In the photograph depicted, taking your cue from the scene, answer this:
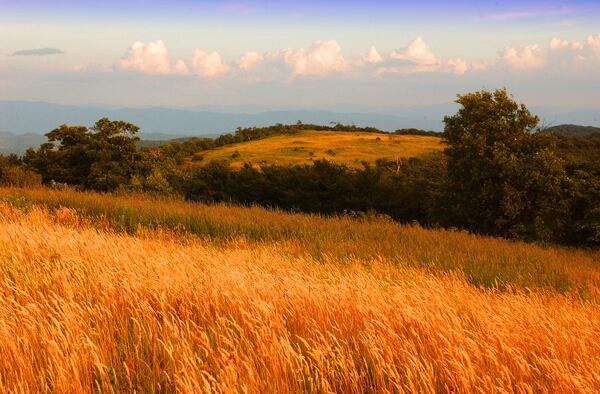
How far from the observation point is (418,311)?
12.7ft

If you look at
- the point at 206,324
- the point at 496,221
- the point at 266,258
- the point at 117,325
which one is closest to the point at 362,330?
the point at 206,324

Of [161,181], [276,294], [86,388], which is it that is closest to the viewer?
[86,388]

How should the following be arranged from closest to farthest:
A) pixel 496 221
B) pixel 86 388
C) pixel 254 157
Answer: pixel 86 388 → pixel 496 221 → pixel 254 157

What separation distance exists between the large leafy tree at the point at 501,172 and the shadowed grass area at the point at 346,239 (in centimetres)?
1295

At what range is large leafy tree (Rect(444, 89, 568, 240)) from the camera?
23.8 m

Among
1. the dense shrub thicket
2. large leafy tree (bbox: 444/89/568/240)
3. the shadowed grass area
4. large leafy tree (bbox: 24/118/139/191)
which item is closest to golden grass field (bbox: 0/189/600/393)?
the shadowed grass area

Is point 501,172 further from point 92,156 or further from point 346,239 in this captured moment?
point 92,156

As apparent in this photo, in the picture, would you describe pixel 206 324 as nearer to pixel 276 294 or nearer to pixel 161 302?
pixel 161 302

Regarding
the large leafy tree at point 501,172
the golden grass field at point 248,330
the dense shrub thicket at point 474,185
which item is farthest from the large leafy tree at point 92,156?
the golden grass field at point 248,330

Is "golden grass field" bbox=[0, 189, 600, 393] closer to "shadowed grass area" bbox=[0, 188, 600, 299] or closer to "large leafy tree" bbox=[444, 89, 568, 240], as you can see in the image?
"shadowed grass area" bbox=[0, 188, 600, 299]

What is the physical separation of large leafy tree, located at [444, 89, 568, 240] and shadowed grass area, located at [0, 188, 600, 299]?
1295 centimetres

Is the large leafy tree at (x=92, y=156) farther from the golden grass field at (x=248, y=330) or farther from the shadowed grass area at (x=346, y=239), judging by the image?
the golden grass field at (x=248, y=330)

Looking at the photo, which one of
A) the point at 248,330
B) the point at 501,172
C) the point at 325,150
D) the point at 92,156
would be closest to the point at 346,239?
the point at 248,330

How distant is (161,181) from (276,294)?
32.2 meters
